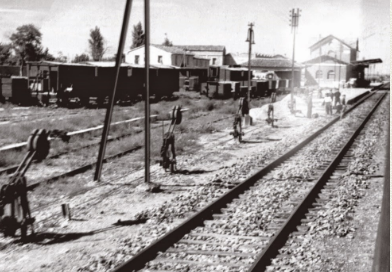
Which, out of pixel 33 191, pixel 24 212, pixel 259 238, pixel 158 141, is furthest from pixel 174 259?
pixel 158 141

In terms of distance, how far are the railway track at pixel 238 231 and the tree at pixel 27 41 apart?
75.8 ft

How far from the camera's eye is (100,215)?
8.18 metres

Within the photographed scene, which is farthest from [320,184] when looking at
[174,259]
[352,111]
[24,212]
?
[352,111]

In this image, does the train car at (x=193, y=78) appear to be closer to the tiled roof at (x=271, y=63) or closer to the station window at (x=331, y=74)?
the station window at (x=331, y=74)

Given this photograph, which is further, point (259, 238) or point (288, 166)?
point (288, 166)

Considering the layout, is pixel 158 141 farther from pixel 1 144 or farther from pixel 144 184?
pixel 144 184

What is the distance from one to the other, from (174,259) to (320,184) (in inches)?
202

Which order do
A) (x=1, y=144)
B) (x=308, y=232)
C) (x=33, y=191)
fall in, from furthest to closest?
(x=1, y=144) → (x=33, y=191) → (x=308, y=232)

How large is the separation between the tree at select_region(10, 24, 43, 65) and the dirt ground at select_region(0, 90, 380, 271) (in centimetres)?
1986

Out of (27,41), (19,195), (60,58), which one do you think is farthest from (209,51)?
(19,195)

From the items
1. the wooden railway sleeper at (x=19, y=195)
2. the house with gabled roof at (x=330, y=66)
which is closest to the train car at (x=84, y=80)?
the house with gabled roof at (x=330, y=66)

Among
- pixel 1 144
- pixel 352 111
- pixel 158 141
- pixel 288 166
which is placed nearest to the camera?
pixel 288 166

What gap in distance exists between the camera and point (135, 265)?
565cm

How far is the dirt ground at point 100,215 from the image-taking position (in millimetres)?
6227
